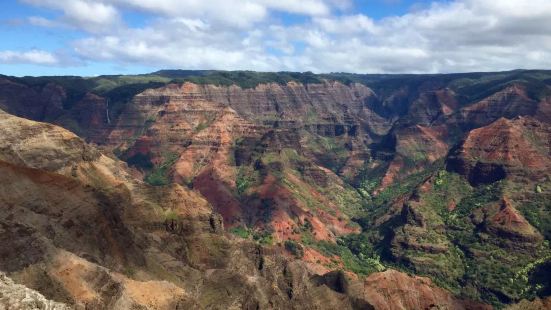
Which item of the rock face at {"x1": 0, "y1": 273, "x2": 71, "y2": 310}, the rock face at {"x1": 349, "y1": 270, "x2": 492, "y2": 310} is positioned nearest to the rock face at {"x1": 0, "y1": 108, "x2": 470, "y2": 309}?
the rock face at {"x1": 349, "y1": 270, "x2": 492, "y2": 310}

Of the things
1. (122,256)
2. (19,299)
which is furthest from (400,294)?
(19,299)

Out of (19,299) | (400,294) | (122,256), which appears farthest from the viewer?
(400,294)

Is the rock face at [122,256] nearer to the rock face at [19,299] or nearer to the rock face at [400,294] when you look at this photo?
the rock face at [400,294]

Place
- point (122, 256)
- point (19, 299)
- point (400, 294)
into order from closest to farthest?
point (19, 299), point (122, 256), point (400, 294)

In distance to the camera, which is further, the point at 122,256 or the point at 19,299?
the point at 122,256

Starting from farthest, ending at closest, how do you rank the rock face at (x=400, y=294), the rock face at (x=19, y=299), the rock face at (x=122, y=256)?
the rock face at (x=400, y=294), the rock face at (x=122, y=256), the rock face at (x=19, y=299)

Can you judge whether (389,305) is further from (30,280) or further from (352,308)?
(30,280)

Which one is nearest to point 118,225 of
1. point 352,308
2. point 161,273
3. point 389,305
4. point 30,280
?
point 161,273

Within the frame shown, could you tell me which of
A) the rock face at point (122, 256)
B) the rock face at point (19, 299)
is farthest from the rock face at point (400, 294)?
the rock face at point (19, 299)

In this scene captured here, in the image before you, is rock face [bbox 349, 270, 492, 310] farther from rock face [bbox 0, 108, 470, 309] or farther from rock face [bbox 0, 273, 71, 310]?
rock face [bbox 0, 273, 71, 310]

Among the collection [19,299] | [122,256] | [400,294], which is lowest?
[400,294]

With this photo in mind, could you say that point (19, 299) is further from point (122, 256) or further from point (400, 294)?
point (400, 294)
